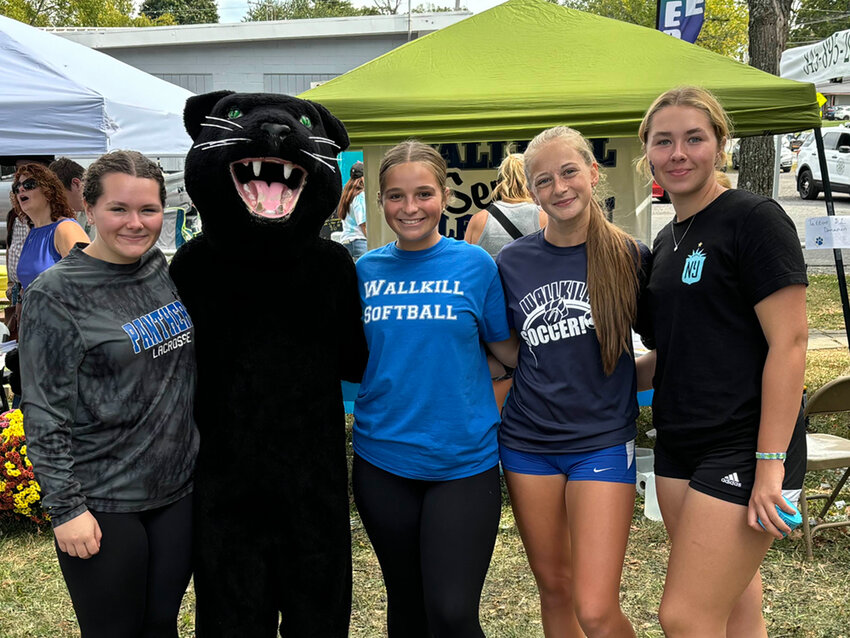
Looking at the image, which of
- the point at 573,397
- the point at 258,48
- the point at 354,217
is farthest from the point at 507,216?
the point at 258,48

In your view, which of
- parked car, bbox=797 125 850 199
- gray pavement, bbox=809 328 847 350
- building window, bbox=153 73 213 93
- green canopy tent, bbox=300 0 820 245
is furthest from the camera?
building window, bbox=153 73 213 93

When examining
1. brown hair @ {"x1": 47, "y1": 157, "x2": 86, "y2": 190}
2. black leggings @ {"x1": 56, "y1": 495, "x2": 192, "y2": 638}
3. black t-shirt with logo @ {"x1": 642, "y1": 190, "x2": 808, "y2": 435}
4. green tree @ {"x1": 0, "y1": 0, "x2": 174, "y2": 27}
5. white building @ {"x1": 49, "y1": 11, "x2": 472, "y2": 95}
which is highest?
green tree @ {"x1": 0, "y1": 0, "x2": 174, "y2": 27}

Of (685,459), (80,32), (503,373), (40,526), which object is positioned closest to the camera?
(685,459)

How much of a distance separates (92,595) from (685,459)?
1.69 meters

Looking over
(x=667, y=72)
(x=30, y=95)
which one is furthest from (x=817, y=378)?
(x=30, y=95)

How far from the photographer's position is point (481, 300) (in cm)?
239

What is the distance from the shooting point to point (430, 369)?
230 centimetres

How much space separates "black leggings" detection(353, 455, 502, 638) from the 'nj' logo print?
2.72 ft

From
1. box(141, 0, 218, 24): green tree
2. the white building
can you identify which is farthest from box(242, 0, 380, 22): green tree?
the white building

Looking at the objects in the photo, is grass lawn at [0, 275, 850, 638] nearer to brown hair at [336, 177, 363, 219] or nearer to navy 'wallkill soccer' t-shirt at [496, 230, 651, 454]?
navy 'wallkill soccer' t-shirt at [496, 230, 651, 454]

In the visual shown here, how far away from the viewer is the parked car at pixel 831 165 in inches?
723

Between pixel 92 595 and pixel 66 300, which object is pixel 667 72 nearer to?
pixel 66 300

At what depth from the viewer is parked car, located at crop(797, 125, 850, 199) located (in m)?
18.4

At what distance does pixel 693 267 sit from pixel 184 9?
199ft
